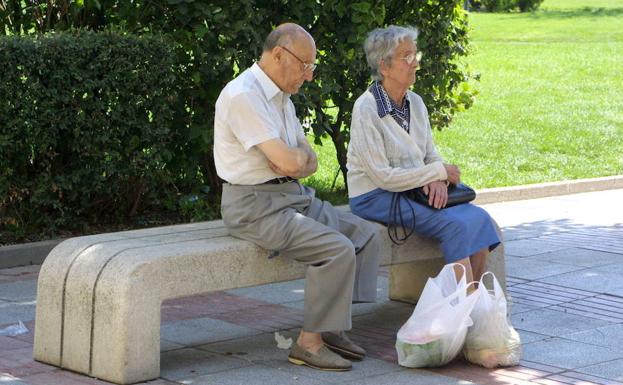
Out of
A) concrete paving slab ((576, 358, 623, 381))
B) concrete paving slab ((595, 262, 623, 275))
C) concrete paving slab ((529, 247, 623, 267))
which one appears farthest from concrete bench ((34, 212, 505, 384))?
concrete paving slab ((529, 247, 623, 267))

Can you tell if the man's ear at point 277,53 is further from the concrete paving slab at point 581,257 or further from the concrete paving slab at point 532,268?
the concrete paving slab at point 581,257

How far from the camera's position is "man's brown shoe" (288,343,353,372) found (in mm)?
5590

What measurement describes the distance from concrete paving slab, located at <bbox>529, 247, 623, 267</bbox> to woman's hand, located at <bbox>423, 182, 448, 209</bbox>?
233cm

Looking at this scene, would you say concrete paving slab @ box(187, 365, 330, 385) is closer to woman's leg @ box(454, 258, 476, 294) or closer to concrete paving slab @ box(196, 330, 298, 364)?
concrete paving slab @ box(196, 330, 298, 364)

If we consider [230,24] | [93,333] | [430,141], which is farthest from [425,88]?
[93,333]

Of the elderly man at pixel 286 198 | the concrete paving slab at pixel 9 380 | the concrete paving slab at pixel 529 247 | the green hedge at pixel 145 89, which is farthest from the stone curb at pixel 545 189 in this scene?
the concrete paving slab at pixel 9 380

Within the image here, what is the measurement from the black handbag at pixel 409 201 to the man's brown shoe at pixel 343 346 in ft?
2.38

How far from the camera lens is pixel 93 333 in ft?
17.6

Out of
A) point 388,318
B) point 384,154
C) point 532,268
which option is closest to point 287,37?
point 384,154

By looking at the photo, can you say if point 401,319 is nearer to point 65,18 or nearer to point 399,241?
point 399,241

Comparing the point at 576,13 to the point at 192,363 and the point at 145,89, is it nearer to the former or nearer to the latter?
the point at 145,89

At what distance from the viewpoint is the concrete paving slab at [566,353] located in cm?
573

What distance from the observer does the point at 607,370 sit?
559cm

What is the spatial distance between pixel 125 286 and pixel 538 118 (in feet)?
40.4
